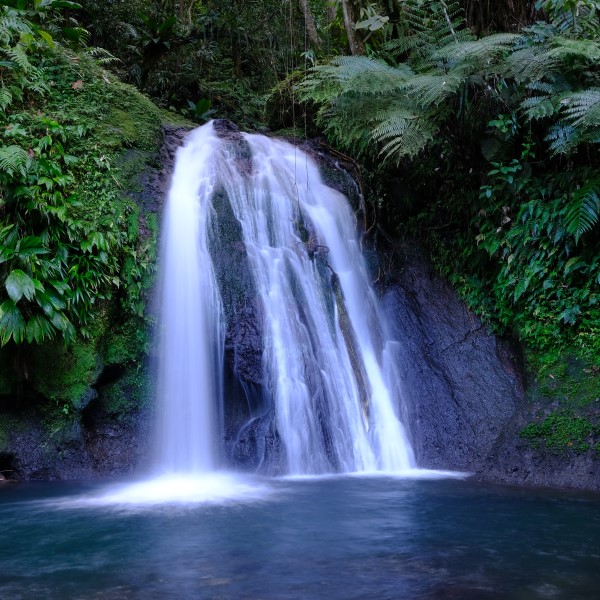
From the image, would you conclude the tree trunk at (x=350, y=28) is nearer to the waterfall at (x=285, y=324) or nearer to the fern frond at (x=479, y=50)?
the waterfall at (x=285, y=324)

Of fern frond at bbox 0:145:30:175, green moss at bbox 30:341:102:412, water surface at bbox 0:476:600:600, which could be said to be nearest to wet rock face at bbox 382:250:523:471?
water surface at bbox 0:476:600:600

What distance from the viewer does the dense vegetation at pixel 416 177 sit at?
20.7 feet

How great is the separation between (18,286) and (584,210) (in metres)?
5.59

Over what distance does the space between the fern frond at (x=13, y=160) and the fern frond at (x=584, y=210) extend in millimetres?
5651

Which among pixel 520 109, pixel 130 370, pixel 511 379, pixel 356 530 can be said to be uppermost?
pixel 520 109


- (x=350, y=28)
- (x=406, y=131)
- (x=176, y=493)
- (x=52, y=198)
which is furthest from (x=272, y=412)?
(x=350, y=28)

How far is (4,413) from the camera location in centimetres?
667

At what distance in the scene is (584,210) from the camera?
6.09m

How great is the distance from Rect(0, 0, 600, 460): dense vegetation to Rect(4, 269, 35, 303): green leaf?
0.02 metres

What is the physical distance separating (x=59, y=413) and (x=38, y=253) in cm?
178

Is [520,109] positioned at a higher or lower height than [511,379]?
higher

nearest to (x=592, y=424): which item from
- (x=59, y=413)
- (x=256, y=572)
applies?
(x=256, y=572)

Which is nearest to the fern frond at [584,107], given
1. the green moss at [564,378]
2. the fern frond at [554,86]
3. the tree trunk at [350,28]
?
the fern frond at [554,86]

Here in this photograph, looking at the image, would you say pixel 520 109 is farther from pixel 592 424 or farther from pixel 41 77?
pixel 41 77
